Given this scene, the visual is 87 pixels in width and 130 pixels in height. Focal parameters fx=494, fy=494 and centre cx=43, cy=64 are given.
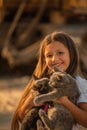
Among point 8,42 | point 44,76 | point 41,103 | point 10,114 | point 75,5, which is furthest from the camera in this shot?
point 75,5

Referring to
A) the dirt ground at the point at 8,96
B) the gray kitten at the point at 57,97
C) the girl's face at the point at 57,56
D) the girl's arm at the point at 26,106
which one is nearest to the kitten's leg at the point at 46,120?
the gray kitten at the point at 57,97

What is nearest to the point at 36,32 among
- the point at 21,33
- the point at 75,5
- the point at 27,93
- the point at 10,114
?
the point at 21,33

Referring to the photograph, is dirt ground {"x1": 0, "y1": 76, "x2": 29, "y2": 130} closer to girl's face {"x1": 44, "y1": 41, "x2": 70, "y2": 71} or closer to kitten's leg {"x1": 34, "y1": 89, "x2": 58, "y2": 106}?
girl's face {"x1": 44, "y1": 41, "x2": 70, "y2": 71}

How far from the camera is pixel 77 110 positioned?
319 centimetres

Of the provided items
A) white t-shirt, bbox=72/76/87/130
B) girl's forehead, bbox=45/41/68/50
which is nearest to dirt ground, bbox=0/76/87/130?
girl's forehead, bbox=45/41/68/50

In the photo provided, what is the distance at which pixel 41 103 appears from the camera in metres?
3.10

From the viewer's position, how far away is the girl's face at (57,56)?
3.38 m

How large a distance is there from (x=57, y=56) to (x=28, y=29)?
29.8ft

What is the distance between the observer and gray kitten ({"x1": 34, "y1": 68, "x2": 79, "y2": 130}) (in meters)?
3.07

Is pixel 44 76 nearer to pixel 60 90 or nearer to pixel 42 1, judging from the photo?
pixel 60 90

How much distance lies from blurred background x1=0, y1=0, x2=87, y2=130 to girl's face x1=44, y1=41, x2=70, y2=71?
6.66 m

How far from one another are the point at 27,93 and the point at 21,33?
30.7 ft

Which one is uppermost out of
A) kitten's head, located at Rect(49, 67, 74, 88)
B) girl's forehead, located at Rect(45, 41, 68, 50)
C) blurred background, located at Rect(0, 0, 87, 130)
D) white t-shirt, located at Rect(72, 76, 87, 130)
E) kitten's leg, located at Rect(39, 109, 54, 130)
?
blurred background, located at Rect(0, 0, 87, 130)

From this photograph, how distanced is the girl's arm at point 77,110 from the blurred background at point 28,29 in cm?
686
